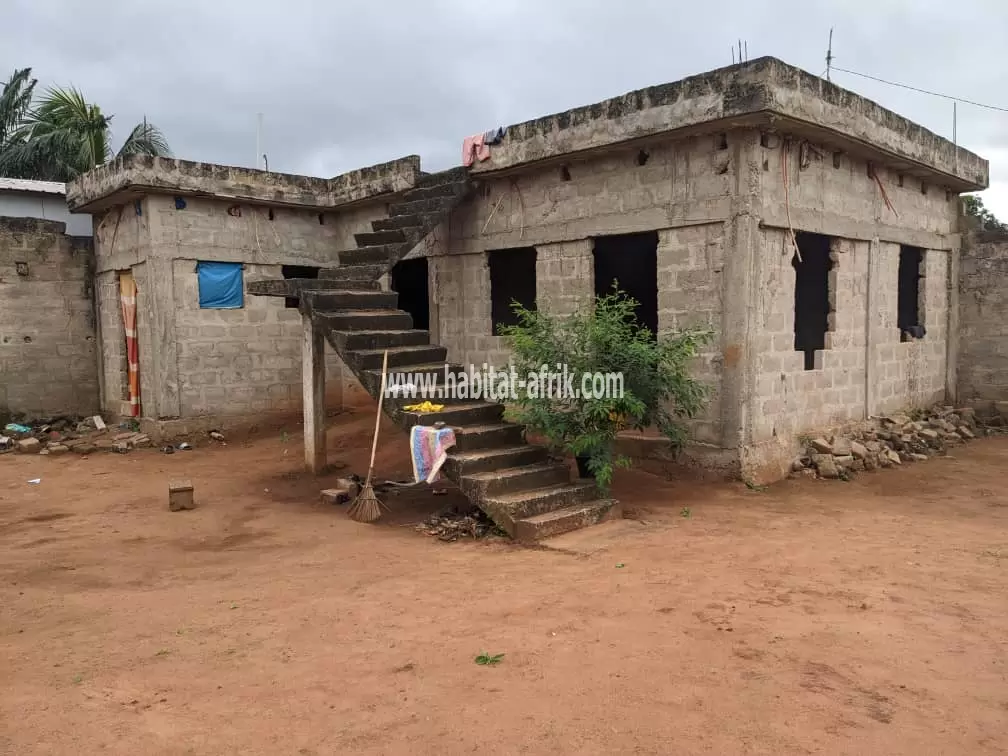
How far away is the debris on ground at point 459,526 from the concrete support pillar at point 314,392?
2.73 meters

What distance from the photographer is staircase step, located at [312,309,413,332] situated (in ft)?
26.3

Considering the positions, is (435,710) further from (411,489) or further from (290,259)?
(290,259)

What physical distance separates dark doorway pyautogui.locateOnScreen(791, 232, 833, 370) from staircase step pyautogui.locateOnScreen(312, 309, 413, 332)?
4.42 m

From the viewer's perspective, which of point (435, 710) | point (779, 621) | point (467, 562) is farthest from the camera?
point (467, 562)

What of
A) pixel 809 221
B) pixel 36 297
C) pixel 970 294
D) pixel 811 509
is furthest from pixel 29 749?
pixel 970 294

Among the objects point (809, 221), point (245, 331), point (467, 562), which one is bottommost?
point (467, 562)

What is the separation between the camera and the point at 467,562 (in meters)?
5.50

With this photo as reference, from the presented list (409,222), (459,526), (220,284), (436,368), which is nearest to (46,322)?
(220,284)

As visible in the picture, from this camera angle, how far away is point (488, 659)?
372 centimetres

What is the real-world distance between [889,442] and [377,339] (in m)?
6.41

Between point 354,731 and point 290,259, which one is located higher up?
point 290,259

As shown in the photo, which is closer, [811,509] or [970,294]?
[811,509]

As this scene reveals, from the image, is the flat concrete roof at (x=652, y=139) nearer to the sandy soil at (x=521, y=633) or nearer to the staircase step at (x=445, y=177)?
the staircase step at (x=445, y=177)

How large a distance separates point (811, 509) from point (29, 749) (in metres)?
6.13
